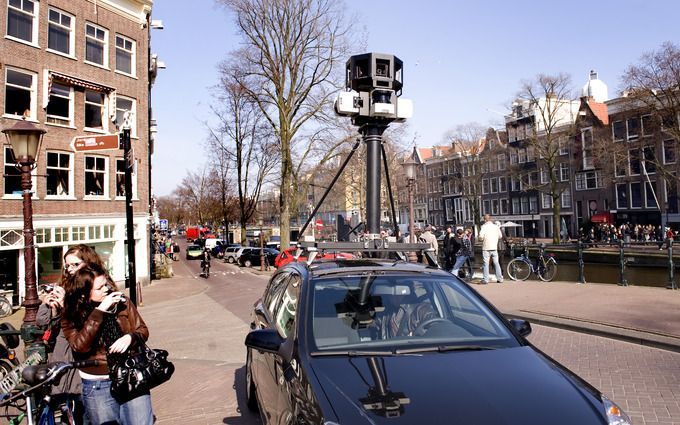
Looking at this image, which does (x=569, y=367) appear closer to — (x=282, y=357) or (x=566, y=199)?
(x=282, y=357)

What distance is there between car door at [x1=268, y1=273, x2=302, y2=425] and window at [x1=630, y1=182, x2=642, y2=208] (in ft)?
164

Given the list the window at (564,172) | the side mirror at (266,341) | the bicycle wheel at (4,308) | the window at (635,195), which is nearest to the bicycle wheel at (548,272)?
the side mirror at (266,341)

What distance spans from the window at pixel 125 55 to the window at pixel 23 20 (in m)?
3.81

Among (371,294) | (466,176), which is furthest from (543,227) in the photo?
(371,294)

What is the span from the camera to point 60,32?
2027 centimetres

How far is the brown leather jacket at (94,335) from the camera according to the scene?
3.02 meters

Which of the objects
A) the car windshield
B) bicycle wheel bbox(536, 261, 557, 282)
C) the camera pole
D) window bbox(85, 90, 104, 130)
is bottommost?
bicycle wheel bbox(536, 261, 557, 282)

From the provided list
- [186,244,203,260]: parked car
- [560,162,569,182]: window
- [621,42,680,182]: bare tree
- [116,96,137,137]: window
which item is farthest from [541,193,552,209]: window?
[116,96,137,137]: window

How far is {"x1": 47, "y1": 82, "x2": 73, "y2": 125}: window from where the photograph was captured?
1997 centimetres

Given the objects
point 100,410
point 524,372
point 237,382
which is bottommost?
point 237,382

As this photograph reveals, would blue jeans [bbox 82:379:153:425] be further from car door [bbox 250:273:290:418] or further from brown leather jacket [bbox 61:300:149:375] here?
car door [bbox 250:273:290:418]

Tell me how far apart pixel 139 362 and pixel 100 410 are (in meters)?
0.46

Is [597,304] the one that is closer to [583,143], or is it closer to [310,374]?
[310,374]

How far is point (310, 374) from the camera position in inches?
103
